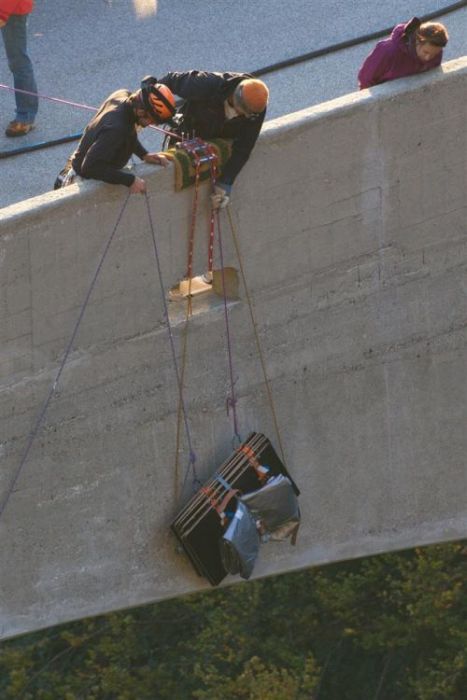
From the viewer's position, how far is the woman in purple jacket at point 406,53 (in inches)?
333

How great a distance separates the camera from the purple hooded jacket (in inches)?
342

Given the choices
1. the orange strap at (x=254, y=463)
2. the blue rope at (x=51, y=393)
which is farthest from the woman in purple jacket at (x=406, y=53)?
the orange strap at (x=254, y=463)

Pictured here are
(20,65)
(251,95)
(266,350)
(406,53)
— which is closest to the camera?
(251,95)

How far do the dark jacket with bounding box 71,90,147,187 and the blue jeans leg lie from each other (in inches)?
105

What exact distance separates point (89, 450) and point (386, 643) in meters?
7.71

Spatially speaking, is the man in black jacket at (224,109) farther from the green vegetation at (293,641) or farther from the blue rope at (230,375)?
the green vegetation at (293,641)

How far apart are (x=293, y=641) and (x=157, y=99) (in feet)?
30.2

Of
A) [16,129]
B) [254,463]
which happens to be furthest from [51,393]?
[16,129]

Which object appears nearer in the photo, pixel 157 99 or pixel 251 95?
pixel 157 99

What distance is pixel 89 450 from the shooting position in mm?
8633

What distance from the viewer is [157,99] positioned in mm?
7531

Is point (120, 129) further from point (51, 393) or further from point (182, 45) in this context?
point (182, 45)

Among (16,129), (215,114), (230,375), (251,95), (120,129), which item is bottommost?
(230,375)

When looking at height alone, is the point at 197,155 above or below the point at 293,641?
above
